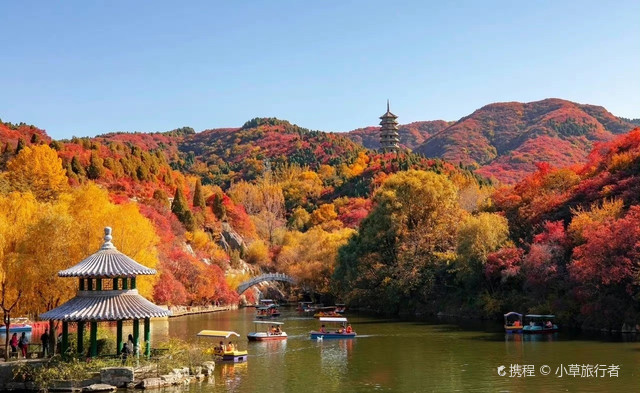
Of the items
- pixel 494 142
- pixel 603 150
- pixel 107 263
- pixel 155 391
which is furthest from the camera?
pixel 494 142

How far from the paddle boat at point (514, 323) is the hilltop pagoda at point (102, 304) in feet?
79.6

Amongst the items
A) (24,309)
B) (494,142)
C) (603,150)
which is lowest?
(24,309)

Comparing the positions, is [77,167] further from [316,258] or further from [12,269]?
[12,269]

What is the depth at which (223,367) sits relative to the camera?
31.3m

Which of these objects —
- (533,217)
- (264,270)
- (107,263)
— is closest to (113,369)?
(107,263)

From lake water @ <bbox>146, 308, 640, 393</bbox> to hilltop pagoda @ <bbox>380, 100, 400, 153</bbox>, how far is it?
10502 cm

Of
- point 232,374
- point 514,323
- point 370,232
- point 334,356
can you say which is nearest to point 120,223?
point 232,374

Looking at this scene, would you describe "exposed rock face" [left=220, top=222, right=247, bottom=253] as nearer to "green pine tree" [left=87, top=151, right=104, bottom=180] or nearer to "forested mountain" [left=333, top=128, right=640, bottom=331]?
"green pine tree" [left=87, top=151, right=104, bottom=180]

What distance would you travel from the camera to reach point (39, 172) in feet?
235

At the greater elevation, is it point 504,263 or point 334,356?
point 504,263

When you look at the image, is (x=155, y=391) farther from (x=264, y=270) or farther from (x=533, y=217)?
(x=264, y=270)

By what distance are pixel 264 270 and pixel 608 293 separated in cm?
5754

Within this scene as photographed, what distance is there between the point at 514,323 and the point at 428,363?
43.3ft

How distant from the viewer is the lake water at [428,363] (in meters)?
25.8
